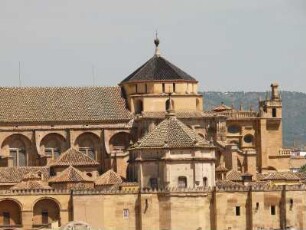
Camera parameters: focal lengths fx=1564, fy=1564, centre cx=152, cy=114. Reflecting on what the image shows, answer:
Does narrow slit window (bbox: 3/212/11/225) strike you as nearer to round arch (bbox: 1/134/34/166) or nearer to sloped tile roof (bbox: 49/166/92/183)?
sloped tile roof (bbox: 49/166/92/183)

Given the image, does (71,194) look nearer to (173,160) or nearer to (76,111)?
(173,160)

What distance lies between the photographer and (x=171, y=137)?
106625mm

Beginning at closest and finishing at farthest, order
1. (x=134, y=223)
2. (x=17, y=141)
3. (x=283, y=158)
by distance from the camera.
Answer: (x=134, y=223), (x=17, y=141), (x=283, y=158)

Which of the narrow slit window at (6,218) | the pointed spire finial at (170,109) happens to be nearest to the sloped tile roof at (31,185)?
the narrow slit window at (6,218)

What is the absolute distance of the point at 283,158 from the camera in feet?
412

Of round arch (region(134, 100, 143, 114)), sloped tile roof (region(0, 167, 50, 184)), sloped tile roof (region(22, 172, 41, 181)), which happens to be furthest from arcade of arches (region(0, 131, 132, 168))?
sloped tile roof (region(22, 172, 41, 181))

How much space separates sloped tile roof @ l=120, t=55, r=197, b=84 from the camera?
11950 cm

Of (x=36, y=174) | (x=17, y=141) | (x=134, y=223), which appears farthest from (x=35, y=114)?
(x=134, y=223)

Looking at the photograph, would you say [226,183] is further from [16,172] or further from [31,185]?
[16,172]

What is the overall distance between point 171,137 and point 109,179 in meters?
5.35

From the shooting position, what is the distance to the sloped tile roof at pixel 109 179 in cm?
10756

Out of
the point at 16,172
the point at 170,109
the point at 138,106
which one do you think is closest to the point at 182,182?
the point at 170,109

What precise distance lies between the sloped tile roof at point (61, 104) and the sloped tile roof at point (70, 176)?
411 inches

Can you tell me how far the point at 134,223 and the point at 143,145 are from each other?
611cm
